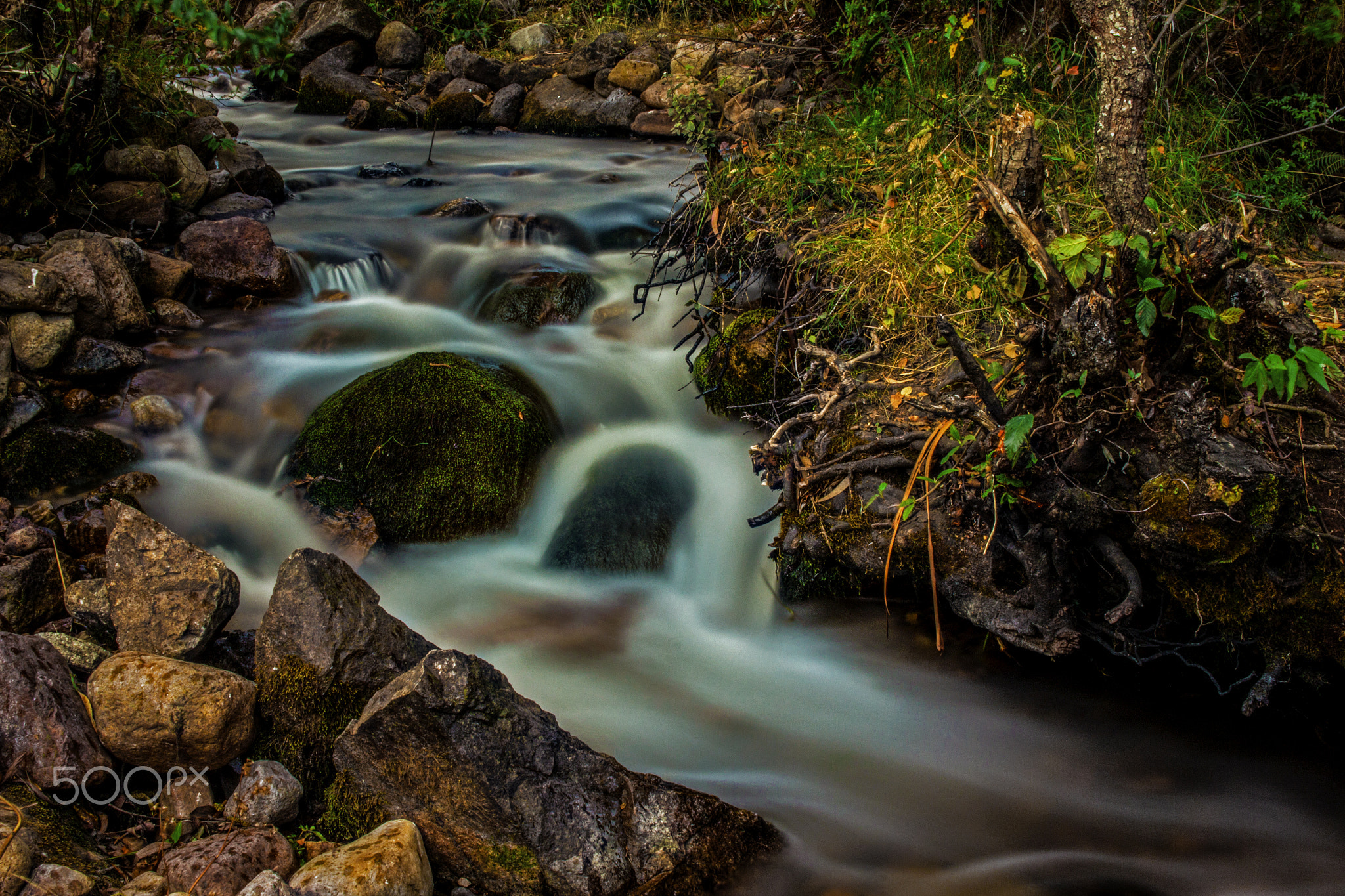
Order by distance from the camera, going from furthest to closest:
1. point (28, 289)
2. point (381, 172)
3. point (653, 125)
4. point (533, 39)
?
1. point (533, 39)
2. point (653, 125)
3. point (381, 172)
4. point (28, 289)

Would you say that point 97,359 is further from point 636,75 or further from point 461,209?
point 636,75

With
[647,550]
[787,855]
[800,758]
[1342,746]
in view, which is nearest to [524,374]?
[647,550]

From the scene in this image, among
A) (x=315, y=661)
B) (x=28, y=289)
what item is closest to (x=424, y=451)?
(x=315, y=661)

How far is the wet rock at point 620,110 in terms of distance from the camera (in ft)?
32.1

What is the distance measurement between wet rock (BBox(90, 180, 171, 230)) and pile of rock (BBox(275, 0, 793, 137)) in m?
4.93

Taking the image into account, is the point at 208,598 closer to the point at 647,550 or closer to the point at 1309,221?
the point at 647,550

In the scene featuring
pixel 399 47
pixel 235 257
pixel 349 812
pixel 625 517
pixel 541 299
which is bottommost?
pixel 349 812

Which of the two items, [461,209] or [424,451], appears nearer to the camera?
[424,451]

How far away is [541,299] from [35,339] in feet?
9.35

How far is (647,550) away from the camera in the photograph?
3.89 m

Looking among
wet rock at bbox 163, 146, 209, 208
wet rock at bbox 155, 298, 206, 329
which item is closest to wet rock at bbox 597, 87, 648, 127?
wet rock at bbox 163, 146, 209, 208

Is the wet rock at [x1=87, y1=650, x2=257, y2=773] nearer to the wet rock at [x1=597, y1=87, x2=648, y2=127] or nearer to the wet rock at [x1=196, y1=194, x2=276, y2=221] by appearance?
the wet rock at [x1=196, y1=194, x2=276, y2=221]

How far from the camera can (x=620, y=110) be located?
9.82 meters

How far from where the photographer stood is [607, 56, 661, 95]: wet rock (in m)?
9.95
